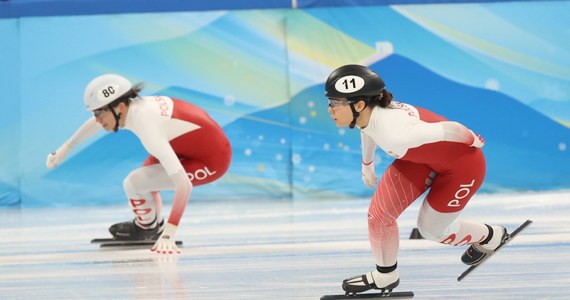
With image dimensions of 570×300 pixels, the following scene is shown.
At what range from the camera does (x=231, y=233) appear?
23.6 ft

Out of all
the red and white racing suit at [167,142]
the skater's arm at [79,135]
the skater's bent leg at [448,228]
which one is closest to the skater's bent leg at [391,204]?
the skater's bent leg at [448,228]

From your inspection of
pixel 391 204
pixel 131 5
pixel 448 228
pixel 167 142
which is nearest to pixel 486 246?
pixel 448 228

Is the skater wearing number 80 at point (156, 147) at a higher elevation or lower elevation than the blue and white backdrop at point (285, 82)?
higher

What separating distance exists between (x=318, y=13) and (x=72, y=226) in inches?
144

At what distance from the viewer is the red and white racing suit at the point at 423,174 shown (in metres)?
4.14

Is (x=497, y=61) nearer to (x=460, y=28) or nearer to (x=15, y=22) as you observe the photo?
(x=460, y=28)

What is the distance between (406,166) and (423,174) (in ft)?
0.27

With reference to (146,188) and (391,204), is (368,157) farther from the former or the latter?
(146,188)

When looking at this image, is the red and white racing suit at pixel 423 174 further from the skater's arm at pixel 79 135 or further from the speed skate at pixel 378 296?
the skater's arm at pixel 79 135

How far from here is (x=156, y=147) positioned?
5.82 metres

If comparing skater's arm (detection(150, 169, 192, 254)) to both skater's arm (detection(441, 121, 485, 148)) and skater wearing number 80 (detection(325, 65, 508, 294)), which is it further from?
skater's arm (detection(441, 121, 485, 148))

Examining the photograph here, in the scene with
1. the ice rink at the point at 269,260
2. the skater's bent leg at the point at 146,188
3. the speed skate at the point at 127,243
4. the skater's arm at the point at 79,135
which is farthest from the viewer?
the speed skate at the point at 127,243

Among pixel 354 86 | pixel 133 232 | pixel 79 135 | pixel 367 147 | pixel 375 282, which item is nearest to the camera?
pixel 354 86

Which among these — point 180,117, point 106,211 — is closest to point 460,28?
point 106,211
